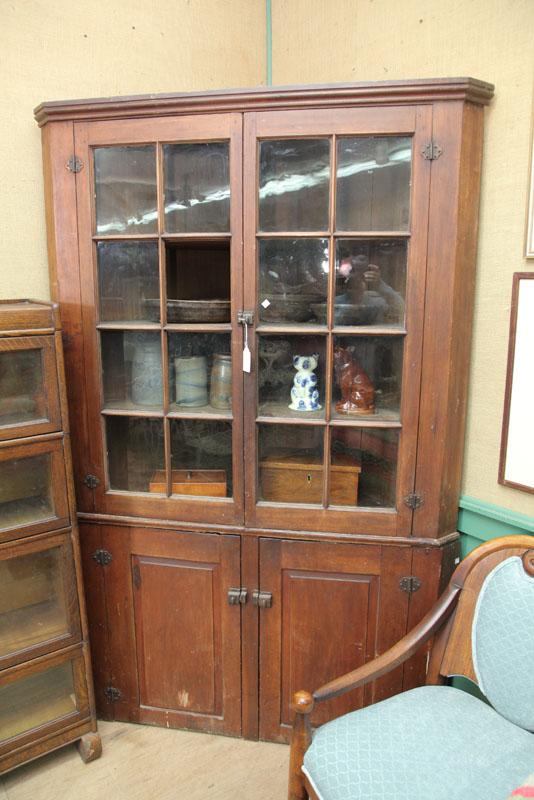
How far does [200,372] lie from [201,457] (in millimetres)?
261

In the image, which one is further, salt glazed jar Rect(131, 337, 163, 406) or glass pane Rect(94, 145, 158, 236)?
salt glazed jar Rect(131, 337, 163, 406)

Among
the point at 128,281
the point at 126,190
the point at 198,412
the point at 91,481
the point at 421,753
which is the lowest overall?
the point at 421,753

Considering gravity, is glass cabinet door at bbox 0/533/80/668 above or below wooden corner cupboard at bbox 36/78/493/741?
below

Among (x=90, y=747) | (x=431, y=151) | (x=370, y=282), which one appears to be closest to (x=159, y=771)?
(x=90, y=747)

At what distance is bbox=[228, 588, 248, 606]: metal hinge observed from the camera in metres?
1.85

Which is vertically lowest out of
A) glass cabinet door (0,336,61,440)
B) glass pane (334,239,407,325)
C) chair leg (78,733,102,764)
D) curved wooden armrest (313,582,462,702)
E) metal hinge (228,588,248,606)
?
chair leg (78,733,102,764)

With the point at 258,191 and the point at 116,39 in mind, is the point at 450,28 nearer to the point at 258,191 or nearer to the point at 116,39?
the point at 258,191

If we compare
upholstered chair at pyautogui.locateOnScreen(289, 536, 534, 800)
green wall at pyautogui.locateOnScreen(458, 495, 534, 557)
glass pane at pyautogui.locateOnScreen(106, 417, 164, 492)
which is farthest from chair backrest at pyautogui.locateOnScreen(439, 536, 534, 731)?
glass pane at pyautogui.locateOnScreen(106, 417, 164, 492)

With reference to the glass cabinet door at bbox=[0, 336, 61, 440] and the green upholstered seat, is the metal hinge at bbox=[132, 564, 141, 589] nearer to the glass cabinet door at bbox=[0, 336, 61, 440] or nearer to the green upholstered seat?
the glass cabinet door at bbox=[0, 336, 61, 440]

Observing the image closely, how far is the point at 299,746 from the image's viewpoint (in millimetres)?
1354

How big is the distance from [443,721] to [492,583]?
332 millimetres

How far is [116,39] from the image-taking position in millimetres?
1979

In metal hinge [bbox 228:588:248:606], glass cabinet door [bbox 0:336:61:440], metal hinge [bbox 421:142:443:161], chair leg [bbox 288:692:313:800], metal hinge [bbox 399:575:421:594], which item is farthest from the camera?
metal hinge [bbox 228:588:248:606]

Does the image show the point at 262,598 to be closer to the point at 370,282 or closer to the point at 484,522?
the point at 484,522
